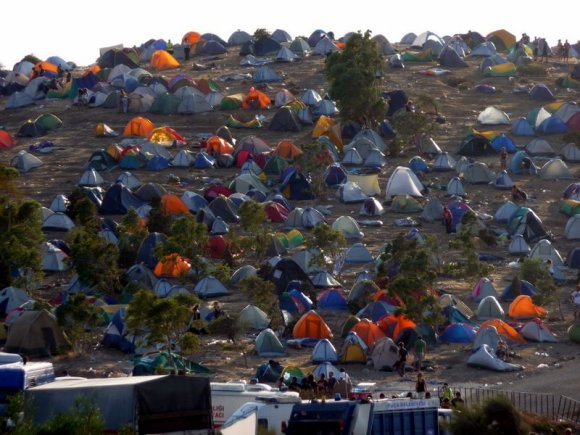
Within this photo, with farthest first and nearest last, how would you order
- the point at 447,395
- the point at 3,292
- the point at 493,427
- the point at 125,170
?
1. the point at 125,170
2. the point at 3,292
3. the point at 447,395
4. the point at 493,427

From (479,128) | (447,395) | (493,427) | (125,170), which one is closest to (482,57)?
(479,128)

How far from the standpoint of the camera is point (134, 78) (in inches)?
2591

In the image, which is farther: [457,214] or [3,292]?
[457,214]

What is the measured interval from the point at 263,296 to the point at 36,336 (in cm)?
560

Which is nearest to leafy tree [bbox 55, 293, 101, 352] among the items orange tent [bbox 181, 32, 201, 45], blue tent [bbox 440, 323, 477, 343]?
blue tent [bbox 440, 323, 477, 343]

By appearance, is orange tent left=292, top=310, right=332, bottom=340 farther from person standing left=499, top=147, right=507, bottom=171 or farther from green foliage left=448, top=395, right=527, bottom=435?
person standing left=499, top=147, right=507, bottom=171

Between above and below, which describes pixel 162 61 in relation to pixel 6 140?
above

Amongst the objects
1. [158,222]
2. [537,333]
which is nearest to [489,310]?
[537,333]

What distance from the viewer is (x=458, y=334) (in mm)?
33281

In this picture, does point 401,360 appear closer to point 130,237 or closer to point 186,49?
point 130,237

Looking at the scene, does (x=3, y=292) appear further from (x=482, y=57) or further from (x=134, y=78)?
(x=482, y=57)

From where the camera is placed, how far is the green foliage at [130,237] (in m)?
40.2

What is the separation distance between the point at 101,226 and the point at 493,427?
2223cm

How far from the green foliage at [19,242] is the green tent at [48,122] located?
21409 mm
